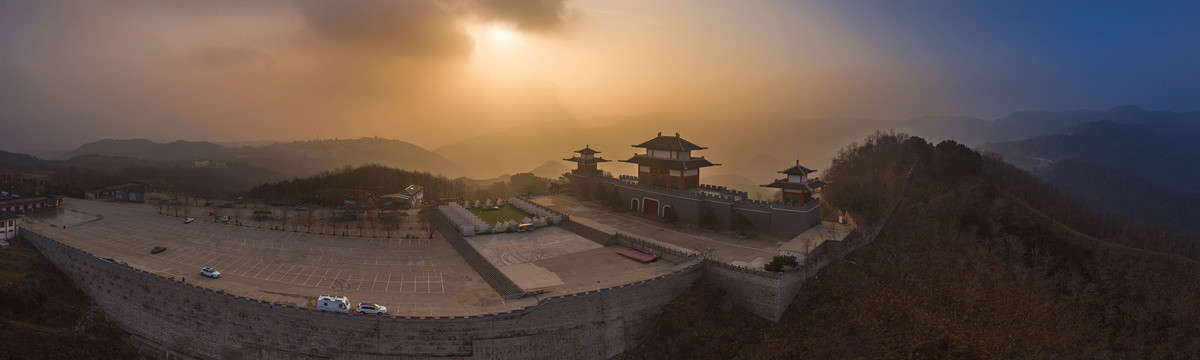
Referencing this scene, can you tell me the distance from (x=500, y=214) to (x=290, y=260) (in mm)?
15446

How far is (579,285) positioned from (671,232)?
39.7 ft

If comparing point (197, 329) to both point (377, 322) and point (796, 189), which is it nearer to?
point (377, 322)

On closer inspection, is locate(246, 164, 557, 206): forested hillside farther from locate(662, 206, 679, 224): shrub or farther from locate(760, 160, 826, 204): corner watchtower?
locate(760, 160, 826, 204): corner watchtower

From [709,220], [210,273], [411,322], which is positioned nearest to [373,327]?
[411,322]

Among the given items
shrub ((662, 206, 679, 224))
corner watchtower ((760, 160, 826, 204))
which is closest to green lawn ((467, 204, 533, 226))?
shrub ((662, 206, 679, 224))

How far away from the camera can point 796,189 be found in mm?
35125

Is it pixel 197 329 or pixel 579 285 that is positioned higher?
pixel 579 285

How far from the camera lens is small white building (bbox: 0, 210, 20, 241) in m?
35.0

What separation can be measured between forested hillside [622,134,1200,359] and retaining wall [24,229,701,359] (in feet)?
5.60

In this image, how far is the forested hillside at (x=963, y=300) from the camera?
76.5 feet

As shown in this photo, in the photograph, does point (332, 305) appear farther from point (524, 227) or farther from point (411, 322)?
point (524, 227)

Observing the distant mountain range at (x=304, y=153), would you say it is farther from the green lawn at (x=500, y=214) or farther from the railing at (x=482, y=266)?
the railing at (x=482, y=266)

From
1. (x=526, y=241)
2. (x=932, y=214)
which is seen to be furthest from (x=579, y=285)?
(x=932, y=214)

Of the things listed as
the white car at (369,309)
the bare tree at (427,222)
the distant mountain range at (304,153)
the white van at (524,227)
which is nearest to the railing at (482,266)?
the bare tree at (427,222)
